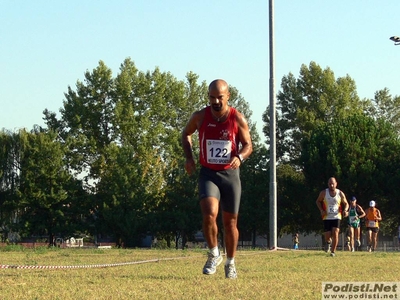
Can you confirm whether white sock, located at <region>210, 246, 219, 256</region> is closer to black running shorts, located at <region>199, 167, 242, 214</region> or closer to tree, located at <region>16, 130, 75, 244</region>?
black running shorts, located at <region>199, 167, 242, 214</region>

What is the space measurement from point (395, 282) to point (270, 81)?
2206 cm

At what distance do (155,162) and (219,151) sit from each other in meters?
68.3

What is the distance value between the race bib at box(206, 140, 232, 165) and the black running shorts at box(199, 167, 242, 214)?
164 millimetres

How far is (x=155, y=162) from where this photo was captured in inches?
3091

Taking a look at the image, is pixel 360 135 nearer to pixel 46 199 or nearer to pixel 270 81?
pixel 46 199

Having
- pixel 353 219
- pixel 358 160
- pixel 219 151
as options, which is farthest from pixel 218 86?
pixel 358 160

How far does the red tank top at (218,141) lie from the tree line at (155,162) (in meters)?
54.7

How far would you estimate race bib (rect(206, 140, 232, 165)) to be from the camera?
407 inches

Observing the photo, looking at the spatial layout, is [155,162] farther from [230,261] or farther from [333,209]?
[230,261]

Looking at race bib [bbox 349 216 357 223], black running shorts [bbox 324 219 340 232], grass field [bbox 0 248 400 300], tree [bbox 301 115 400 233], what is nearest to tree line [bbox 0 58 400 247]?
tree [bbox 301 115 400 233]

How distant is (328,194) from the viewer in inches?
779

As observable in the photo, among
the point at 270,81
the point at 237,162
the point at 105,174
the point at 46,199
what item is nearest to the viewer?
the point at 237,162

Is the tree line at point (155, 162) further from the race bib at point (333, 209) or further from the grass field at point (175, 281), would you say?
the grass field at point (175, 281)

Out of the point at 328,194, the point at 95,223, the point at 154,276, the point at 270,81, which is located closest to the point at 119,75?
the point at 95,223
